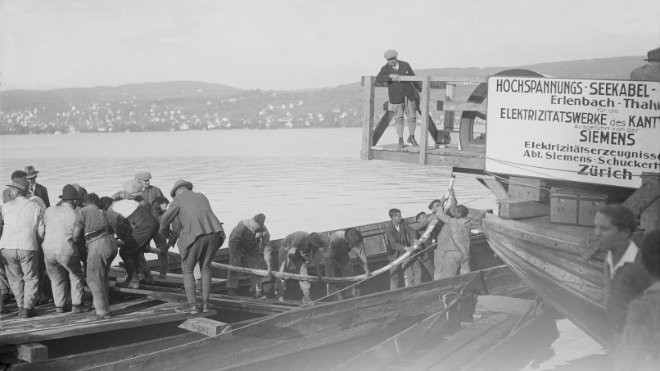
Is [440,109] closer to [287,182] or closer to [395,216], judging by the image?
[395,216]

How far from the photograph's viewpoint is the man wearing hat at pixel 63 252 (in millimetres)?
8930

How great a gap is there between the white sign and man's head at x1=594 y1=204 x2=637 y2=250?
11.0 ft

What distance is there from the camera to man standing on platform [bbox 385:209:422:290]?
508 inches

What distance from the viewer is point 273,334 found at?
9492 millimetres

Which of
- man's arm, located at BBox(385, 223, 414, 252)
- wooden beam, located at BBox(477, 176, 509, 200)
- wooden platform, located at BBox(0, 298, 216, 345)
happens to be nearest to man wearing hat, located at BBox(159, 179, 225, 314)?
wooden platform, located at BBox(0, 298, 216, 345)

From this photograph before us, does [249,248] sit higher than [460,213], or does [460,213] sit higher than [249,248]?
[460,213]

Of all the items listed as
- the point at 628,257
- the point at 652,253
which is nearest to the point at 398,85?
the point at 628,257

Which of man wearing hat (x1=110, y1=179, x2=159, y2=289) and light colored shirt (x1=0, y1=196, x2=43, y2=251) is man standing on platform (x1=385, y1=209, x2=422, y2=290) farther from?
light colored shirt (x1=0, y1=196, x2=43, y2=251)

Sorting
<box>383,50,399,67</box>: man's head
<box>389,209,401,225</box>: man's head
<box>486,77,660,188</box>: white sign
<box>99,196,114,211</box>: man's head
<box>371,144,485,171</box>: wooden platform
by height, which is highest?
<box>383,50,399,67</box>: man's head

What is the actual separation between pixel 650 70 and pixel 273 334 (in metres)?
5.10

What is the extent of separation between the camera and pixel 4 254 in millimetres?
9141

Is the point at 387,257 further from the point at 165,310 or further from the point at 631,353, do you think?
the point at 631,353

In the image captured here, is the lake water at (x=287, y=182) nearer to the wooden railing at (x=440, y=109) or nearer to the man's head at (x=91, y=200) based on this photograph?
the wooden railing at (x=440, y=109)

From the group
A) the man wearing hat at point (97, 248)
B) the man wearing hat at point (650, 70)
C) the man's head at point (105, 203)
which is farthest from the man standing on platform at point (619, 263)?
the man's head at point (105, 203)
